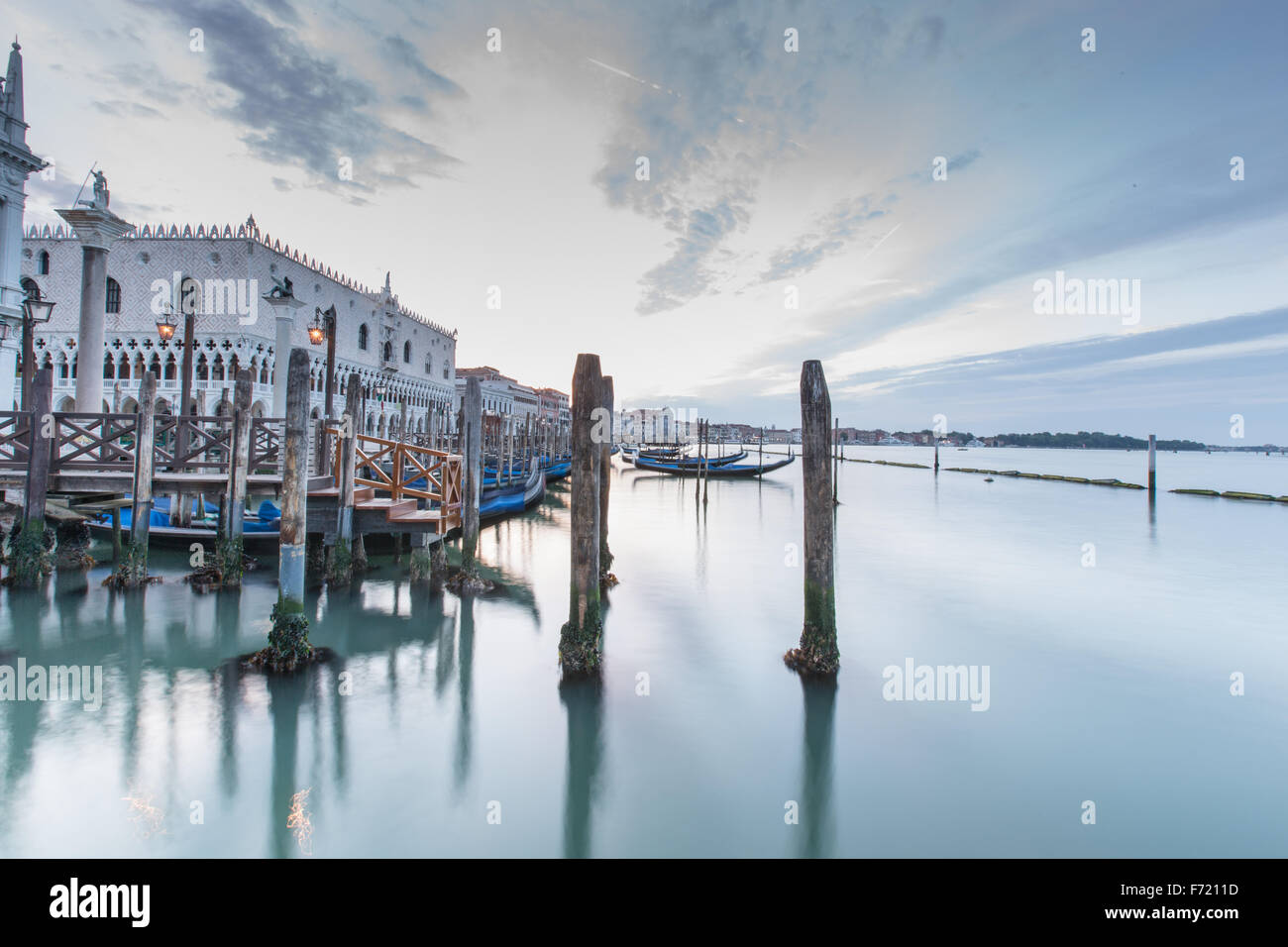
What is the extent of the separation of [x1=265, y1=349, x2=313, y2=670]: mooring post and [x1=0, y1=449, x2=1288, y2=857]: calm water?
0.39 metres

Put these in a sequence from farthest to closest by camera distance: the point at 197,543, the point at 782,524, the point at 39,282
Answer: the point at 39,282, the point at 782,524, the point at 197,543

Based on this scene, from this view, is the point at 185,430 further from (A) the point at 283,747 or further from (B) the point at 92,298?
(A) the point at 283,747

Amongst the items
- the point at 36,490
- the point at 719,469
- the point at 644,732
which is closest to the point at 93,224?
the point at 36,490

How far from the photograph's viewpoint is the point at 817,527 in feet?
20.5

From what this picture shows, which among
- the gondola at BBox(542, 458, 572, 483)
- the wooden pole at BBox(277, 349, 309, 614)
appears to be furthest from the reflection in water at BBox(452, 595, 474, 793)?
the gondola at BBox(542, 458, 572, 483)

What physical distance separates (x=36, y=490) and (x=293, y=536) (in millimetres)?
5574

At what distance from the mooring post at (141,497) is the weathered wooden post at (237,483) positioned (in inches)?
39.4

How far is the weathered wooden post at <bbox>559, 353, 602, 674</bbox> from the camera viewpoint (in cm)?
625

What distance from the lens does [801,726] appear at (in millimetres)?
5781

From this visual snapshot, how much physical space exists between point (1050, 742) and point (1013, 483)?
4192 centimetres

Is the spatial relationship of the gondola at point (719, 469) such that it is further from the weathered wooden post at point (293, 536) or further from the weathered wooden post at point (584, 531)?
the weathered wooden post at point (293, 536)
